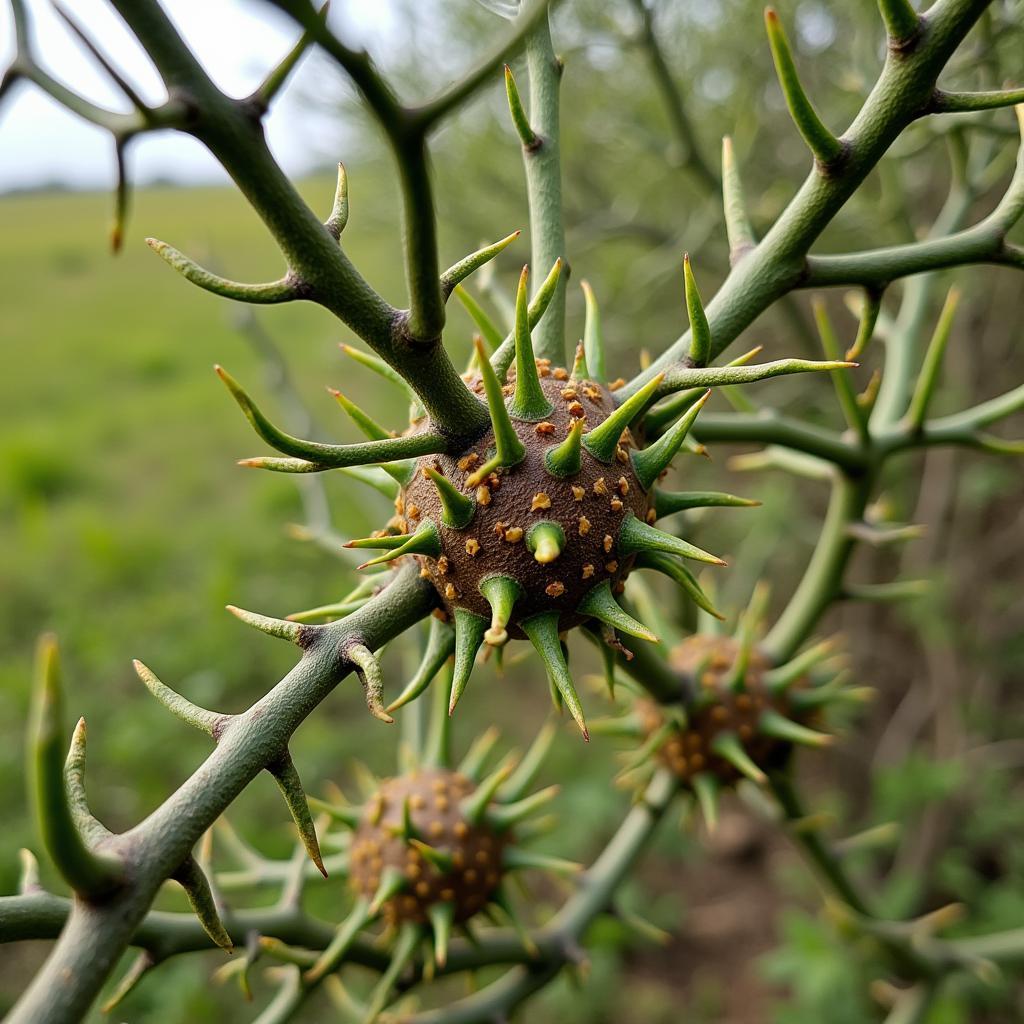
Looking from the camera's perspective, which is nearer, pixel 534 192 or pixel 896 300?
pixel 534 192

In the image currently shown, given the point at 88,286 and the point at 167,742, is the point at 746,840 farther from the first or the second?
the point at 88,286

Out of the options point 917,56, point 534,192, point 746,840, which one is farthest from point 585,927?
point 746,840

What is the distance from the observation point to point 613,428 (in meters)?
0.70

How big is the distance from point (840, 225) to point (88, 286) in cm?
805

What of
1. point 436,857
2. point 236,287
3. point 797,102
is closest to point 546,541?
point 236,287

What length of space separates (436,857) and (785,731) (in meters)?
0.48

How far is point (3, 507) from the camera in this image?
5.10 meters

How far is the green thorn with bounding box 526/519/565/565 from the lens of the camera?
65 centimetres

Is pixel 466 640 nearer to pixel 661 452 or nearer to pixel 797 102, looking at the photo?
pixel 661 452

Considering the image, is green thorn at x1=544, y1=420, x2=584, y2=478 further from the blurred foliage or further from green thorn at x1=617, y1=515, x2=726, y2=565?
the blurred foliage

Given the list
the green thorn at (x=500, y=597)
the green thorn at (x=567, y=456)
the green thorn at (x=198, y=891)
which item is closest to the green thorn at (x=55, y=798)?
the green thorn at (x=198, y=891)

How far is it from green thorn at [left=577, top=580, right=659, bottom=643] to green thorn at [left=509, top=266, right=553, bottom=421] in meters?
0.15

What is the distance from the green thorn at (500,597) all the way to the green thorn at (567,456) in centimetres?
9

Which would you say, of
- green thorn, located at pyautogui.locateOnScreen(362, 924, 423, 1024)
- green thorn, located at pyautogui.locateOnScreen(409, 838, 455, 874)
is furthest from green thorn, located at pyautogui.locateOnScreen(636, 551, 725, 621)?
green thorn, located at pyautogui.locateOnScreen(362, 924, 423, 1024)
